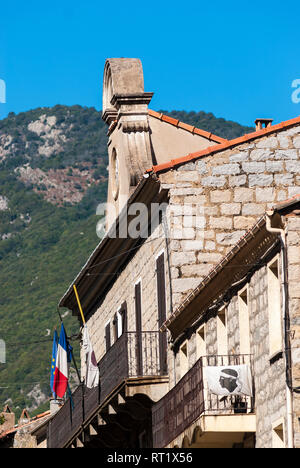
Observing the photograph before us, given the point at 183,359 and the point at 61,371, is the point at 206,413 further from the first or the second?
the point at 61,371

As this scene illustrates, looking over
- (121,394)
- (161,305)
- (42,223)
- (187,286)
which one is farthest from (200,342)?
(42,223)

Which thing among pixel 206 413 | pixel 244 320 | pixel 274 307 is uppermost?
pixel 244 320

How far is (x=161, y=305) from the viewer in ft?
83.4

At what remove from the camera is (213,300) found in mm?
21328

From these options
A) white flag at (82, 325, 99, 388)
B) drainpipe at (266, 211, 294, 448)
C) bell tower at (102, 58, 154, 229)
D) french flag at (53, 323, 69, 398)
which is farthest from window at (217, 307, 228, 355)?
french flag at (53, 323, 69, 398)

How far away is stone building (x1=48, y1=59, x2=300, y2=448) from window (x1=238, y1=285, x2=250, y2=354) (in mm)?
23

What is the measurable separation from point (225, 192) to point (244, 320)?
226 inches

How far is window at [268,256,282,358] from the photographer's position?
18062mm

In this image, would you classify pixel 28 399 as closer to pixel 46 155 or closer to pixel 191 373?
pixel 191 373

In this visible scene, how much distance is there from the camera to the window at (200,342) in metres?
22.1

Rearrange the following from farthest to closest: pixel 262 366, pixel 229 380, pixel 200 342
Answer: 1. pixel 200 342
2. pixel 229 380
3. pixel 262 366

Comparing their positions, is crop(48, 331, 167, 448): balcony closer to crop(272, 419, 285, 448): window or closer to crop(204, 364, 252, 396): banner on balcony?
crop(204, 364, 252, 396): banner on balcony
